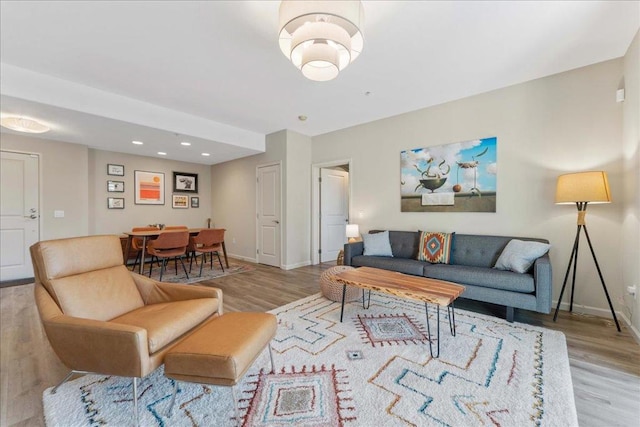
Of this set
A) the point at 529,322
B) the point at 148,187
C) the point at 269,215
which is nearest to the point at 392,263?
the point at 529,322

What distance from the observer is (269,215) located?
17.8ft

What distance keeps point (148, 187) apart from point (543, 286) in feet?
23.0

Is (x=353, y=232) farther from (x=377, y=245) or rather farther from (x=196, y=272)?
(x=196, y=272)

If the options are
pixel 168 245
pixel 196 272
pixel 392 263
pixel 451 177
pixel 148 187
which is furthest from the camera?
pixel 148 187

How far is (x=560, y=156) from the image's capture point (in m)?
2.98

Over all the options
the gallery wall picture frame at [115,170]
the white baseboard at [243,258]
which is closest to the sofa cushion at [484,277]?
the white baseboard at [243,258]

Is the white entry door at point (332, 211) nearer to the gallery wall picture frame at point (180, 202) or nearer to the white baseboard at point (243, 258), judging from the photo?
the white baseboard at point (243, 258)

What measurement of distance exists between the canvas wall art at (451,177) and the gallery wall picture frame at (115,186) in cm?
565

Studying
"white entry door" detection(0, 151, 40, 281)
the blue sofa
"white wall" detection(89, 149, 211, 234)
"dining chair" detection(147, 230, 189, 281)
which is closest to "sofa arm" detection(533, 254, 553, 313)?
the blue sofa

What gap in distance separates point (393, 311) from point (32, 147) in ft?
19.9

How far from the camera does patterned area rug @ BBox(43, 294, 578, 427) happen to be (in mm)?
1411

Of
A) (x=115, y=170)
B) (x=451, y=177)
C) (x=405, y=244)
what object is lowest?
(x=405, y=244)

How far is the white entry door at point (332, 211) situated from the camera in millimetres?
5531

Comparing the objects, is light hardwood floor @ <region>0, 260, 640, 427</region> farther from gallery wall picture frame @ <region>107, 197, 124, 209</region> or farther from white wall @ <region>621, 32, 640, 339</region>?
gallery wall picture frame @ <region>107, 197, 124, 209</region>
